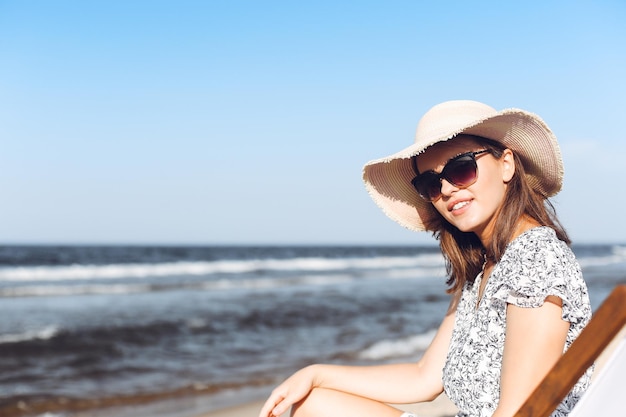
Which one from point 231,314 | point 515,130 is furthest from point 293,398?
point 231,314

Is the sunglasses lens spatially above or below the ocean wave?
above

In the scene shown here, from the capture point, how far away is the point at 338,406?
2.52 m

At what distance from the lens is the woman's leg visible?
2496mm

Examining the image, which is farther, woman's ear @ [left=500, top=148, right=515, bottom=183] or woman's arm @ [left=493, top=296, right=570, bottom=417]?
woman's ear @ [left=500, top=148, right=515, bottom=183]

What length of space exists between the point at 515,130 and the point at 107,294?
13473 millimetres

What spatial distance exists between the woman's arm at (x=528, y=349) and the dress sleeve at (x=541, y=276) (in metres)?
0.02

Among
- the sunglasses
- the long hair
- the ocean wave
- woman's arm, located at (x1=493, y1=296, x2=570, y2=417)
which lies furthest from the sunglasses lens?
the ocean wave

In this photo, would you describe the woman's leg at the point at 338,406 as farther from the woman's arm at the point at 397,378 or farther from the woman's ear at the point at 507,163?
the woman's ear at the point at 507,163

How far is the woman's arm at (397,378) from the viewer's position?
8.70 ft

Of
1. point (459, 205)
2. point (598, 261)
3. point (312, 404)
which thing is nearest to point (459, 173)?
point (459, 205)

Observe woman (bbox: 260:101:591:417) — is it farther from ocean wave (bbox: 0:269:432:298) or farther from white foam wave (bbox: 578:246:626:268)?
white foam wave (bbox: 578:246:626:268)

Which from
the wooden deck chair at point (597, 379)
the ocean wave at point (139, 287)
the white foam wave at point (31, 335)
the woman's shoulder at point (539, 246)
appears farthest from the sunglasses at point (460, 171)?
the ocean wave at point (139, 287)

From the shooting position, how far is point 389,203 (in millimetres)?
2961

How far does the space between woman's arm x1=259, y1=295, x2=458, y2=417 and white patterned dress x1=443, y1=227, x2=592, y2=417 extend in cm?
35
